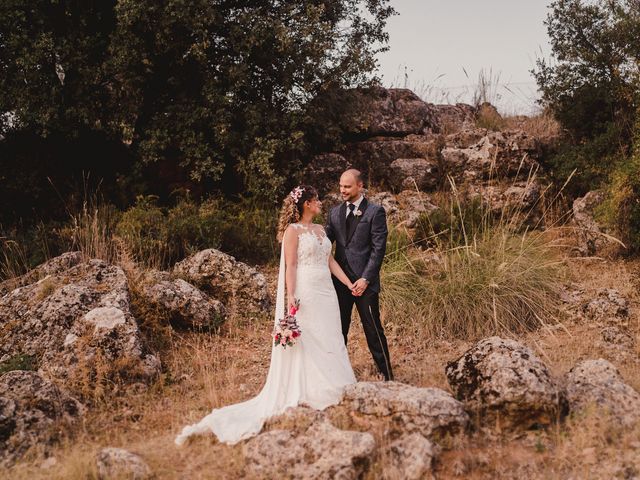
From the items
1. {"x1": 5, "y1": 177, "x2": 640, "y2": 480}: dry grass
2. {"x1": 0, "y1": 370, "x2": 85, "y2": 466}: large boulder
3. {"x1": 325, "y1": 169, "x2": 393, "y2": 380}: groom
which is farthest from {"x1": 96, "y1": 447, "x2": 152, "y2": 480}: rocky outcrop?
{"x1": 325, "y1": 169, "x2": 393, "y2": 380}: groom

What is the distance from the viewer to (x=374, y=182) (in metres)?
14.5

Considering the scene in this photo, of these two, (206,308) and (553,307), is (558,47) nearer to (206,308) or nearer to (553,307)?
(553,307)

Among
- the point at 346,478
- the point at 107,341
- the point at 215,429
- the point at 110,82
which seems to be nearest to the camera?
the point at 346,478

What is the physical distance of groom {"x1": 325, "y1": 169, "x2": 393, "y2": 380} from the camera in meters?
6.80

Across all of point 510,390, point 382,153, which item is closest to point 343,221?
point 510,390

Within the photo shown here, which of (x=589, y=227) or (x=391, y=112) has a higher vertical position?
(x=391, y=112)

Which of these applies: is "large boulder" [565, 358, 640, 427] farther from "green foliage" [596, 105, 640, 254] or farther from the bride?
"green foliage" [596, 105, 640, 254]

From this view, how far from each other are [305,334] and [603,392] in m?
2.75

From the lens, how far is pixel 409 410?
5.41 meters

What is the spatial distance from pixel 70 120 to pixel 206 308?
5733 mm

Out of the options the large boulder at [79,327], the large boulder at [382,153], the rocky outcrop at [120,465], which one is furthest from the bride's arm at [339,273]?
the large boulder at [382,153]

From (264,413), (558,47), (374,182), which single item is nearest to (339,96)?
(374,182)

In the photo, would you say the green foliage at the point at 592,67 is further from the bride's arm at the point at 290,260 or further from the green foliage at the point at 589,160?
the bride's arm at the point at 290,260

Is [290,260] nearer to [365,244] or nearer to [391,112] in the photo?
[365,244]
